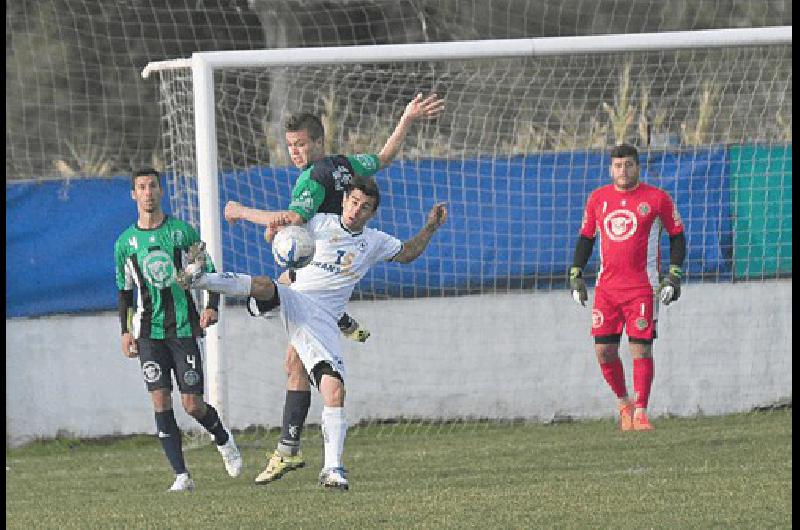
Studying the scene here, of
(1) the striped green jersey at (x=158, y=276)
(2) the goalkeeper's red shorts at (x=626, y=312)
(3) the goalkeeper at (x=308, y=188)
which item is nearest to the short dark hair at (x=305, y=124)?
(3) the goalkeeper at (x=308, y=188)

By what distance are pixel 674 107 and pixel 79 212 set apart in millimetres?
4764

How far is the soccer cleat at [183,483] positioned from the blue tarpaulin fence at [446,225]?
12.7 ft

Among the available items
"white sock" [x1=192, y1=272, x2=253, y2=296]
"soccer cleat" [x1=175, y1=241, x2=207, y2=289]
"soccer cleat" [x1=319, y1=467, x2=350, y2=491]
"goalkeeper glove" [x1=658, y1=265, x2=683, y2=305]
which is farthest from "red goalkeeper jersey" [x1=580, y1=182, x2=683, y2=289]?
"soccer cleat" [x1=175, y1=241, x2=207, y2=289]

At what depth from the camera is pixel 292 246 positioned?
351 inches

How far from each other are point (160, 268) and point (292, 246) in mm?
1168

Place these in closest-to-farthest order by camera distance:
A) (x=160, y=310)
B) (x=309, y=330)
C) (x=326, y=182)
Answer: (x=309, y=330) < (x=326, y=182) < (x=160, y=310)

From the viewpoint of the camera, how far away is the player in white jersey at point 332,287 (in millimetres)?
8977

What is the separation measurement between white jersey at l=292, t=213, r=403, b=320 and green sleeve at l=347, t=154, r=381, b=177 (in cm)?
42

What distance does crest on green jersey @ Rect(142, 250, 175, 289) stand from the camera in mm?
9766

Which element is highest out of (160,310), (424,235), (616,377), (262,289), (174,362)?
(424,235)

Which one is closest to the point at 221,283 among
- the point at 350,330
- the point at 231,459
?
the point at 350,330

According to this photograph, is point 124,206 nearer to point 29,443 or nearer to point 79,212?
point 79,212

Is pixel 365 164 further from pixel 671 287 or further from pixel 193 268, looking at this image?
pixel 671 287

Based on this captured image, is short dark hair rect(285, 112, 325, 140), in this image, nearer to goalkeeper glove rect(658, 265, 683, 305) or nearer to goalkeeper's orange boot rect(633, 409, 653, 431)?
goalkeeper glove rect(658, 265, 683, 305)
